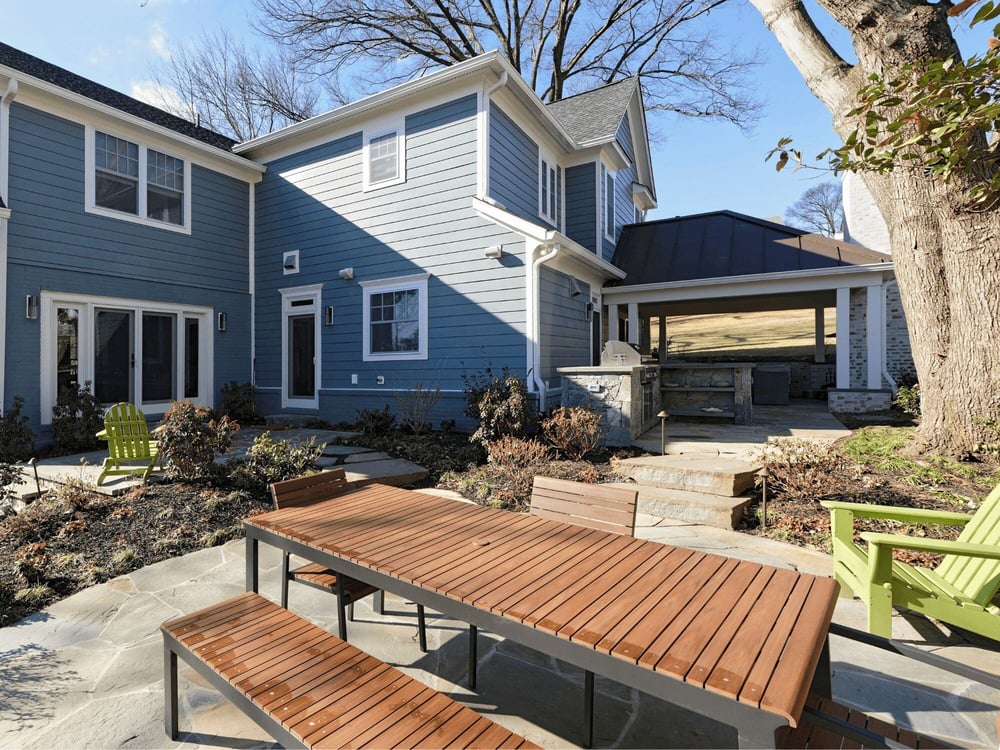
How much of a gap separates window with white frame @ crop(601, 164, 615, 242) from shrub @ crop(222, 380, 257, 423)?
812 cm

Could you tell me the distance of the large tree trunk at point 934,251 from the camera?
4.69 m

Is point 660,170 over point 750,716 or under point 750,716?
over

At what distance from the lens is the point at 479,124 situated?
7867 mm

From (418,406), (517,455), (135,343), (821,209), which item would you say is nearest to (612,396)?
(517,455)

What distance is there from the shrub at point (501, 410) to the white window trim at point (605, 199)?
5.62 m

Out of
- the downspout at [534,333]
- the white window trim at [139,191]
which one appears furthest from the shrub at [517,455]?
the white window trim at [139,191]

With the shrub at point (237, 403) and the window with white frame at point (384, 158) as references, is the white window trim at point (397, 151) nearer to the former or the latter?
the window with white frame at point (384, 158)

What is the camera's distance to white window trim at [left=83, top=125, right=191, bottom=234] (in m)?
8.02

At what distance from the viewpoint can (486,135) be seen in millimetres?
7863

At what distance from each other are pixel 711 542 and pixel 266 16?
1796cm

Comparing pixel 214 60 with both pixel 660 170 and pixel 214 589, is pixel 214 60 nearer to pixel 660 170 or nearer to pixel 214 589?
pixel 660 170

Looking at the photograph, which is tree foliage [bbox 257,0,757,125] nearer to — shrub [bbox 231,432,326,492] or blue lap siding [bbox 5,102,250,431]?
blue lap siding [bbox 5,102,250,431]

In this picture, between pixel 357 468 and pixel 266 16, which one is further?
pixel 266 16

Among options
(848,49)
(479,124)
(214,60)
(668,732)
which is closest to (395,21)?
(214,60)
